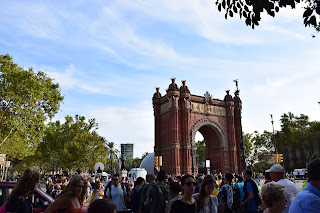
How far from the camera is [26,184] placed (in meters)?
3.94

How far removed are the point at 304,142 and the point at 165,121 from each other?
113ft

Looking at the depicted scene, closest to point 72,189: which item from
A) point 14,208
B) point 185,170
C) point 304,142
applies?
point 14,208

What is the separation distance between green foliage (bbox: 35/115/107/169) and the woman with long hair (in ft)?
139

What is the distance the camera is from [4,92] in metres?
23.0

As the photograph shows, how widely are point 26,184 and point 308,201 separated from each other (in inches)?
149

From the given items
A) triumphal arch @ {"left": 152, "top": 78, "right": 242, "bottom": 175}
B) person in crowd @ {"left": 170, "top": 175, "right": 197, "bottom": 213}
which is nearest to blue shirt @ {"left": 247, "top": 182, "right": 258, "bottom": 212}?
→ person in crowd @ {"left": 170, "top": 175, "right": 197, "bottom": 213}

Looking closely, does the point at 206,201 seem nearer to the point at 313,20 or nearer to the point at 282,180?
the point at 282,180

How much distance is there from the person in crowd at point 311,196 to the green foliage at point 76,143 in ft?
146

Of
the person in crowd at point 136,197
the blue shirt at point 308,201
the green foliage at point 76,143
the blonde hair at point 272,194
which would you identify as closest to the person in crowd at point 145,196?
the person in crowd at point 136,197

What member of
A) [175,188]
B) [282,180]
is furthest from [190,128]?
[175,188]

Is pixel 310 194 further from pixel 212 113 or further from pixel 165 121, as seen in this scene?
pixel 212 113

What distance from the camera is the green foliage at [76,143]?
46688mm

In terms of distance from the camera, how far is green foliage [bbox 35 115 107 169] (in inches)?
1838

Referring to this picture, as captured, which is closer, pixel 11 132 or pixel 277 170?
pixel 277 170
